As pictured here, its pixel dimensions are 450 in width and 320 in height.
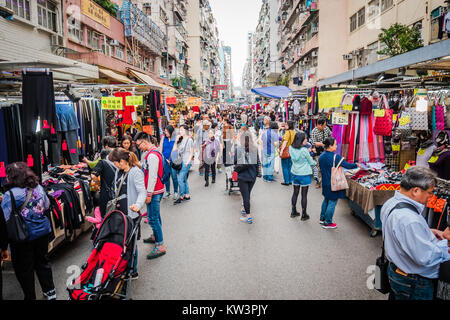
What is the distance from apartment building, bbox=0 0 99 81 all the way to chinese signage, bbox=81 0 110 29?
5.12 ft

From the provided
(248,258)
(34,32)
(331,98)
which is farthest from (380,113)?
(34,32)

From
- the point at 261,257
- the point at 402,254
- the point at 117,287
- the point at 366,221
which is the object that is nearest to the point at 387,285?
the point at 402,254

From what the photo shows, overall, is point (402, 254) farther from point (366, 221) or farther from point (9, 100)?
point (9, 100)


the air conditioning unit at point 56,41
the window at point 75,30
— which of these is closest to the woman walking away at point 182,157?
the air conditioning unit at point 56,41

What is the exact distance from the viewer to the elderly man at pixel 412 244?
2.51 metres

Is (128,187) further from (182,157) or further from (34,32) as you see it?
(34,32)

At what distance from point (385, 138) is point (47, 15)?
540 inches

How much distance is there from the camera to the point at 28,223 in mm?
3531

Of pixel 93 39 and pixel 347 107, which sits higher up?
pixel 93 39

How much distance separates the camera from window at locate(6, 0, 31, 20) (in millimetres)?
10188

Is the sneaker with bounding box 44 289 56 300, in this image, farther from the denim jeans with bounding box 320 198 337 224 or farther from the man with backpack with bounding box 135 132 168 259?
the denim jeans with bounding box 320 198 337 224

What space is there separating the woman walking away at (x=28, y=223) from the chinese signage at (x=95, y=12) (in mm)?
13799

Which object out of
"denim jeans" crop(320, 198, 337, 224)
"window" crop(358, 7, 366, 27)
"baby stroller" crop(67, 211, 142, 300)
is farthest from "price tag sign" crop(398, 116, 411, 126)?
"window" crop(358, 7, 366, 27)

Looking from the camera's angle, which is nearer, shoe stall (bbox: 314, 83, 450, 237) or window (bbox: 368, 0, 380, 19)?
shoe stall (bbox: 314, 83, 450, 237)
